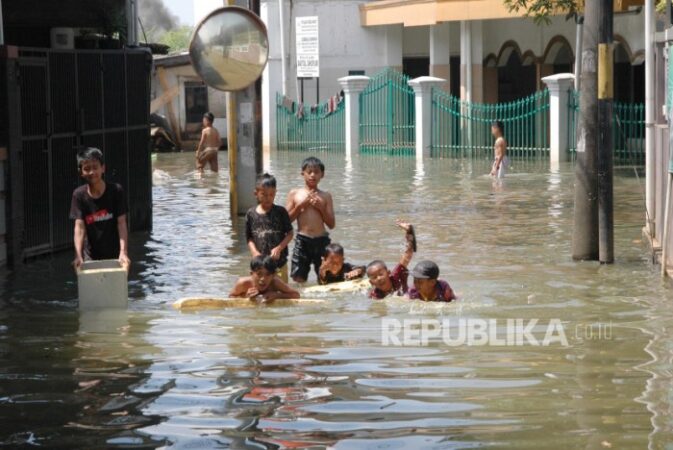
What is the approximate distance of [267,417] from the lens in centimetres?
741

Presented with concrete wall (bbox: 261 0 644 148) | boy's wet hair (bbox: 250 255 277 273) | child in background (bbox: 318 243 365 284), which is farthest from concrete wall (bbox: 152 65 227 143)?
boy's wet hair (bbox: 250 255 277 273)

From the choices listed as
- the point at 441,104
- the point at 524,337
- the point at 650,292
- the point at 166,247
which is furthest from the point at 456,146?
the point at 524,337

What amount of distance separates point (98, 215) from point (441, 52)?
90.5ft

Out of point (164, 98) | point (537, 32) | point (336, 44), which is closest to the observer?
point (537, 32)

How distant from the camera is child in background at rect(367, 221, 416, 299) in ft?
36.7

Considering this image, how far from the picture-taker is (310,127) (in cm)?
3725

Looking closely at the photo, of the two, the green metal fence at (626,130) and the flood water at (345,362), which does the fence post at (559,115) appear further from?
the flood water at (345,362)

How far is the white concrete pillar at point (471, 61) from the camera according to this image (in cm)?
3559

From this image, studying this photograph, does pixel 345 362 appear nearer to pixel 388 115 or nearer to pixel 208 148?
pixel 208 148

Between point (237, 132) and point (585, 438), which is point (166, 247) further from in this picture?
point (585, 438)

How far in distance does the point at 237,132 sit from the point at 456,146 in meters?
14.8

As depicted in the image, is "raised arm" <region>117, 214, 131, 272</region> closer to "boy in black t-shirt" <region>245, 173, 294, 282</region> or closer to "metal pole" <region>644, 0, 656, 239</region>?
"boy in black t-shirt" <region>245, 173, 294, 282</region>

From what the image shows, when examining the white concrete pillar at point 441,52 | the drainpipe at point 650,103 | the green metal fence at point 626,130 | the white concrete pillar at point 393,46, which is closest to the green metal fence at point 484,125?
the green metal fence at point 626,130

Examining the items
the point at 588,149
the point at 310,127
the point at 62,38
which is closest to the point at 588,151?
the point at 588,149
